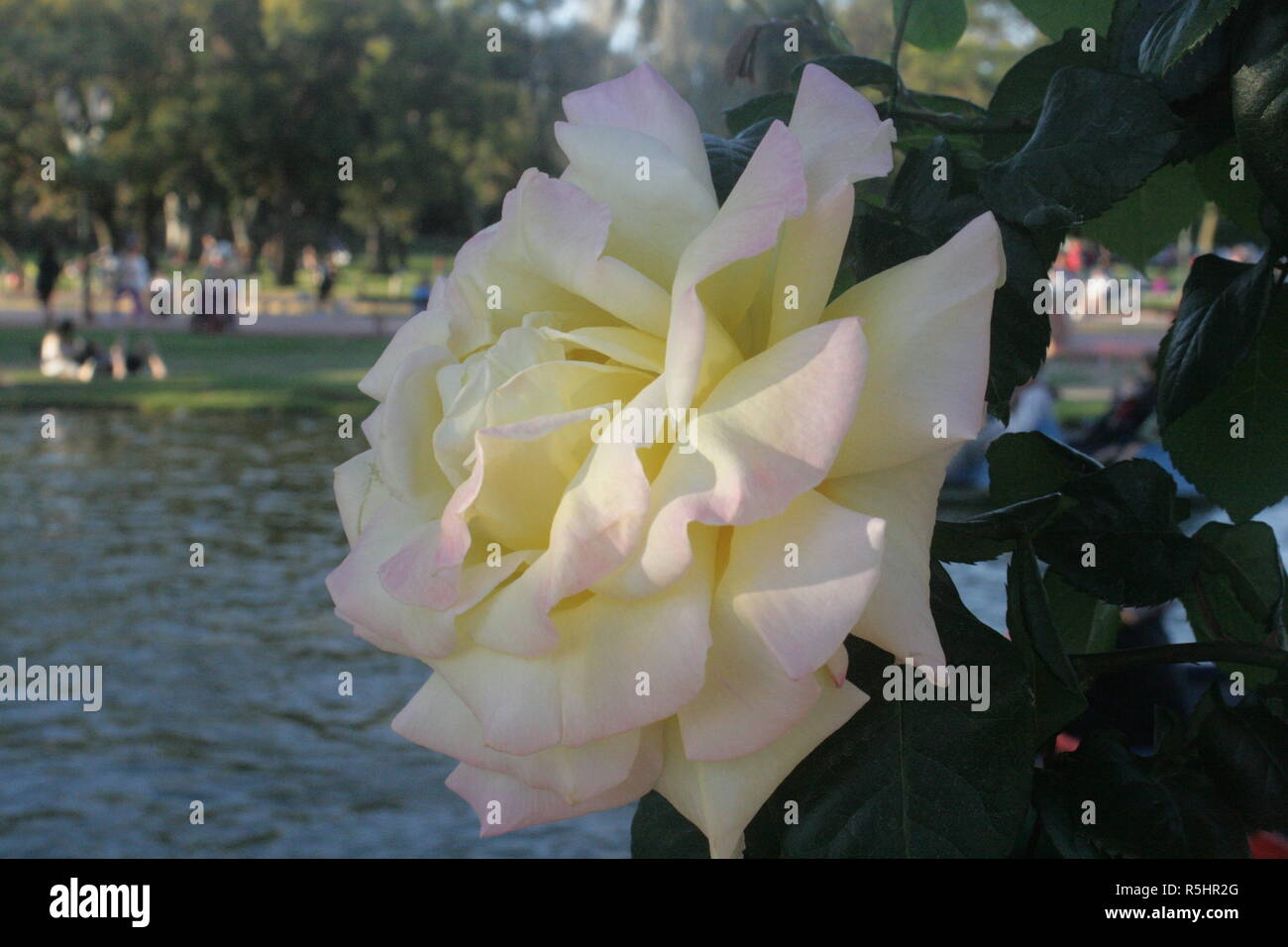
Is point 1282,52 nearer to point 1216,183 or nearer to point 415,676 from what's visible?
point 1216,183

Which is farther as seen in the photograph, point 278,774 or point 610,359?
point 278,774

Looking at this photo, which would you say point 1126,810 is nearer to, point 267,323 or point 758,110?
point 758,110

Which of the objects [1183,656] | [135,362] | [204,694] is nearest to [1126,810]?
[1183,656]

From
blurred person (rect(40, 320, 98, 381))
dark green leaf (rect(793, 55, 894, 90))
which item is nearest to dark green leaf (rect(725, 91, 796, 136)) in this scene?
dark green leaf (rect(793, 55, 894, 90))

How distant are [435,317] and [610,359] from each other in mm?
78

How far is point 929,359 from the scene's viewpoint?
18.7 inches

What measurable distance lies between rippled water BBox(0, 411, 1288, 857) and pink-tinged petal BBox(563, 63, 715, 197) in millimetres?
5621

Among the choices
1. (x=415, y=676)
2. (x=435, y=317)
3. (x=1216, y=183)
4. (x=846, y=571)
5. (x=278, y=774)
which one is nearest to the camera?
(x=846, y=571)

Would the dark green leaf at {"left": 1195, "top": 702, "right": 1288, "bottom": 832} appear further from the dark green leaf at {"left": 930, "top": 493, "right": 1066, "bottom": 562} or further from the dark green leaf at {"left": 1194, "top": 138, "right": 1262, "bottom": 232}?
the dark green leaf at {"left": 1194, "top": 138, "right": 1262, "bottom": 232}

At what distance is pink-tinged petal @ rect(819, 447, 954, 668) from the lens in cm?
47

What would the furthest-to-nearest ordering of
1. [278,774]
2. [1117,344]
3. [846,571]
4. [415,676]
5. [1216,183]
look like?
[1117,344] < [415,676] < [278,774] < [1216,183] < [846,571]

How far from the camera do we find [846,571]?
1.45ft

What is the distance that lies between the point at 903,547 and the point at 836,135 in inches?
5.9
